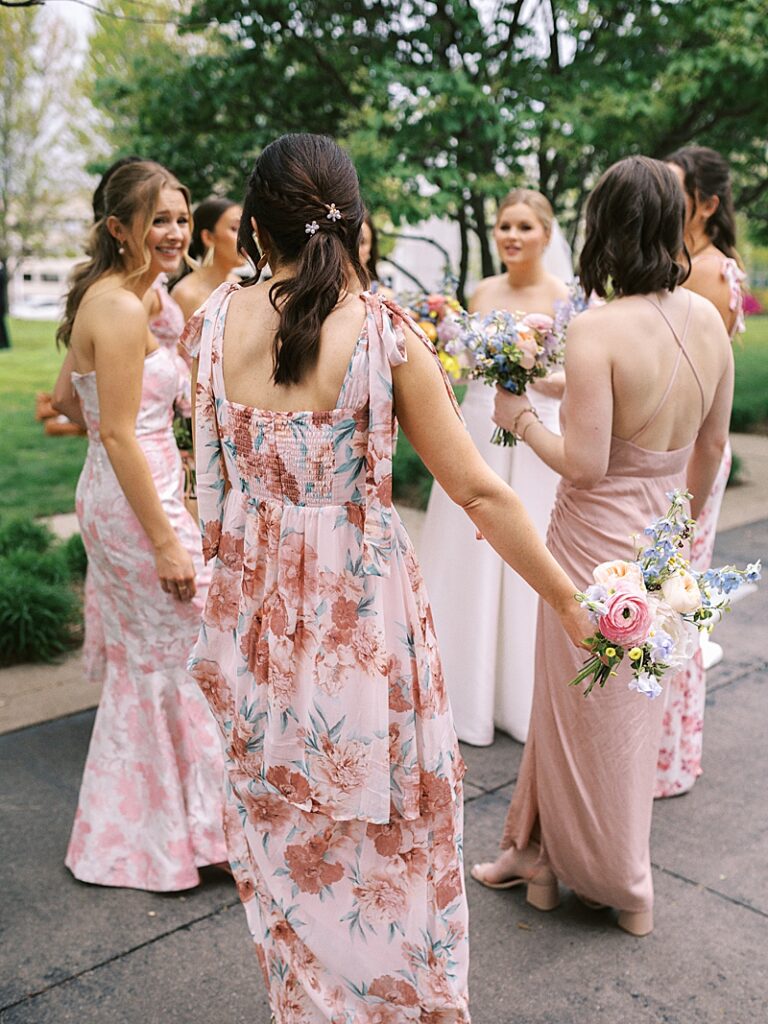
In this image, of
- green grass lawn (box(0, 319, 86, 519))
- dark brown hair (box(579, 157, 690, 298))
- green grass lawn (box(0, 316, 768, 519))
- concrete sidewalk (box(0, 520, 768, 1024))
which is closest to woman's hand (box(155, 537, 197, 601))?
concrete sidewalk (box(0, 520, 768, 1024))

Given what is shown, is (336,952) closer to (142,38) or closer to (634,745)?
(634,745)

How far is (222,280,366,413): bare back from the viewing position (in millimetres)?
2137

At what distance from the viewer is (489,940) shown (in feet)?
10.5

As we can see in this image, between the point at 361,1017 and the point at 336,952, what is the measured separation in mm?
190

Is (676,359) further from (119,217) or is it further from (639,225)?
(119,217)

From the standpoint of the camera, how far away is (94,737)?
3.64 metres

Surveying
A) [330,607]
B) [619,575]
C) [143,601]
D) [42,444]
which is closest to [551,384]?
[143,601]

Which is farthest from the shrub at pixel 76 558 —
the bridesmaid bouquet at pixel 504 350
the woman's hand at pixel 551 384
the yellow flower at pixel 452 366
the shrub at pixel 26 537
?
the bridesmaid bouquet at pixel 504 350

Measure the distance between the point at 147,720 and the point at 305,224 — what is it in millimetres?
2054

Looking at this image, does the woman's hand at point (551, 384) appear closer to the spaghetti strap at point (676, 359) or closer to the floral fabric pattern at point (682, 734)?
the floral fabric pattern at point (682, 734)

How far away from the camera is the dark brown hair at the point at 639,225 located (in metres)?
2.95

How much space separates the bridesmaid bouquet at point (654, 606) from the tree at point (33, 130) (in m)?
17.3

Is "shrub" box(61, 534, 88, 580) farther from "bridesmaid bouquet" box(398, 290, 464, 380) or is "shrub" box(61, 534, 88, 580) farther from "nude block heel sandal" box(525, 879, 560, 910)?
"nude block heel sandal" box(525, 879, 560, 910)

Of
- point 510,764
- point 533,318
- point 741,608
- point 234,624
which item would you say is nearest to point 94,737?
point 234,624
